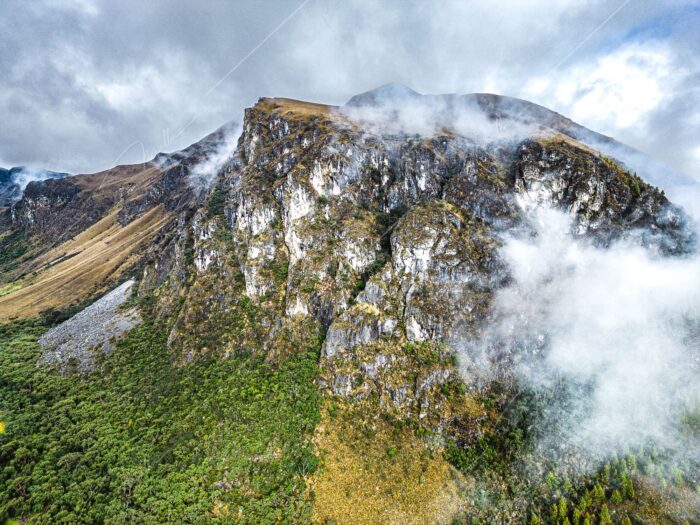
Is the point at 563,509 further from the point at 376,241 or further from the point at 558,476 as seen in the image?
the point at 376,241

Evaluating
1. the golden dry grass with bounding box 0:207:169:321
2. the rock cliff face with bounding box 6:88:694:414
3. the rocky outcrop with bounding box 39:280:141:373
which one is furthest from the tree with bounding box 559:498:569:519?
the golden dry grass with bounding box 0:207:169:321

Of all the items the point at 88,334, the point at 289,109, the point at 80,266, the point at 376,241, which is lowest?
the point at 88,334

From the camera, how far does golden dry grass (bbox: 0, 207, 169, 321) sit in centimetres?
11475

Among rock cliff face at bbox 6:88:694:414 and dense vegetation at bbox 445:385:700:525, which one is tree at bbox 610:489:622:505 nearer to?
dense vegetation at bbox 445:385:700:525

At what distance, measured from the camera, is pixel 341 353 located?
213 ft

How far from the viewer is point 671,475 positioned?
150 ft

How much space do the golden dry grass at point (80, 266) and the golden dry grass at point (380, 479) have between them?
119 meters

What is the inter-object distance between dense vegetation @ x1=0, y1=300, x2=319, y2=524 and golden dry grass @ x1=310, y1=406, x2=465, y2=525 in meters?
3.52

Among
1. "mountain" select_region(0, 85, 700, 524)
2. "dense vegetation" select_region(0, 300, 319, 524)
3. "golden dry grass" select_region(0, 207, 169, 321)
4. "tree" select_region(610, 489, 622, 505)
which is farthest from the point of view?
"golden dry grass" select_region(0, 207, 169, 321)

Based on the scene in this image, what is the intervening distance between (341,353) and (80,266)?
15040 centimetres

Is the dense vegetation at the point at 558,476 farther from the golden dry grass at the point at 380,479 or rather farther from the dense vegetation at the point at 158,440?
the dense vegetation at the point at 158,440

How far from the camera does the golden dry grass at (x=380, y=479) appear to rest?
1849 inches

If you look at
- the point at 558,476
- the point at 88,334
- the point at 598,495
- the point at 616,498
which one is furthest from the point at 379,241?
the point at 88,334

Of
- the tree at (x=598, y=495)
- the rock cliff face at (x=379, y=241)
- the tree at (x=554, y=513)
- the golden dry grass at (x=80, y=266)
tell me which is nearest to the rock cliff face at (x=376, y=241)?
the rock cliff face at (x=379, y=241)
